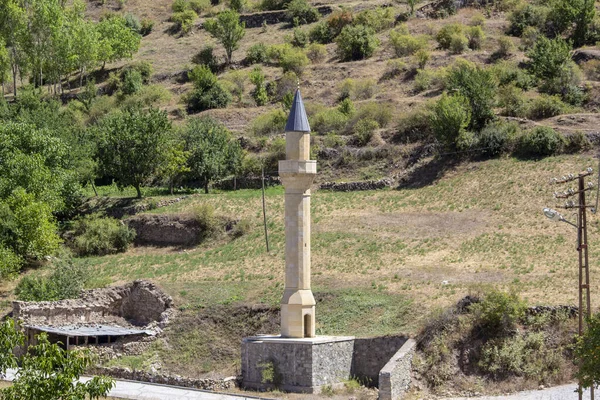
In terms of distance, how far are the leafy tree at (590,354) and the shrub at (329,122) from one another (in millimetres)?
41884

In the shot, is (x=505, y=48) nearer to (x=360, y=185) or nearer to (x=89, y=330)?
(x=360, y=185)

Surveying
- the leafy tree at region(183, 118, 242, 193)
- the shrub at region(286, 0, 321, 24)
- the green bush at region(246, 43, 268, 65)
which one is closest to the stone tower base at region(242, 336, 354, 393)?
the leafy tree at region(183, 118, 242, 193)

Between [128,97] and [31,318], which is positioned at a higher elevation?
[128,97]

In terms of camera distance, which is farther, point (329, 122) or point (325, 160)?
point (329, 122)

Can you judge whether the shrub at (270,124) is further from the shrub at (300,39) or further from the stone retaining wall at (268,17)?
the stone retaining wall at (268,17)

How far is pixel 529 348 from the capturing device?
4000 centimetres

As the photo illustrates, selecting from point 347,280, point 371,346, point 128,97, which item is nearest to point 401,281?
point 347,280

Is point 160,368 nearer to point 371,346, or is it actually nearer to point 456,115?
point 371,346

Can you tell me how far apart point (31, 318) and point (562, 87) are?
38.5 metres

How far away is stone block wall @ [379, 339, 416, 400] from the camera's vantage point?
38.1m

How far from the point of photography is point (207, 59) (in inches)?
3686

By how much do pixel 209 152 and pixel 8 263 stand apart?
57.2ft

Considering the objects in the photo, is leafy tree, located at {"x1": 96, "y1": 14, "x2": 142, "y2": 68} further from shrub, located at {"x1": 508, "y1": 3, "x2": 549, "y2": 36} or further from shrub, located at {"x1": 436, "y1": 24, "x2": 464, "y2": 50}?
shrub, located at {"x1": 508, "y1": 3, "x2": 549, "y2": 36}

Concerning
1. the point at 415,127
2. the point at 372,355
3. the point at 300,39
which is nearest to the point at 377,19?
the point at 300,39
